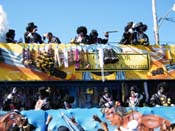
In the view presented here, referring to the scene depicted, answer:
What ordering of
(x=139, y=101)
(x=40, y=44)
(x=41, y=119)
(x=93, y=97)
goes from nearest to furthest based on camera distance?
(x=41, y=119) → (x=139, y=101) → (x=40, y=44) → (x=93, y=97)

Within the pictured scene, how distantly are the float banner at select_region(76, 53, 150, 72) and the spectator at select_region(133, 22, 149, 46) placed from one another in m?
0.45

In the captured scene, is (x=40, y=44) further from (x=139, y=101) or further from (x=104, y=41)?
(x=139, y=101)

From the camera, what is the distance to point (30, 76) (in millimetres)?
15516

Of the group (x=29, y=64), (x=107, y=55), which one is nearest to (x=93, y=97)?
(x=107, y=55)

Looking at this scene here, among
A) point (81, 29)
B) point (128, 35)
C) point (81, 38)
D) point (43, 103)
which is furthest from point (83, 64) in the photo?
point (43, 103)

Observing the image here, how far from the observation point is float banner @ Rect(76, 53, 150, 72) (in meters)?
16.2

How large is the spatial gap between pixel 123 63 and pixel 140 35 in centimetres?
A: 122

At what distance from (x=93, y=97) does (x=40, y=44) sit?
2.68 m

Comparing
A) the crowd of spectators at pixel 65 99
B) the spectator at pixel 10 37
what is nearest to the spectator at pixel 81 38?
the crowd of spectators at pixel 65 99

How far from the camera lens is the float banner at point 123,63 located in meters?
16.2

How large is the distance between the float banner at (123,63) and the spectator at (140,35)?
1.48 feet

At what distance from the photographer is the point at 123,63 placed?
54.3 ft

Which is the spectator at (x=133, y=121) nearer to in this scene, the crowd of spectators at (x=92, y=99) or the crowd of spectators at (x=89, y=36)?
the crowd of spectators at (x=92, y=99)

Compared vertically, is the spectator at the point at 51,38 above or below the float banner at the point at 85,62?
above
